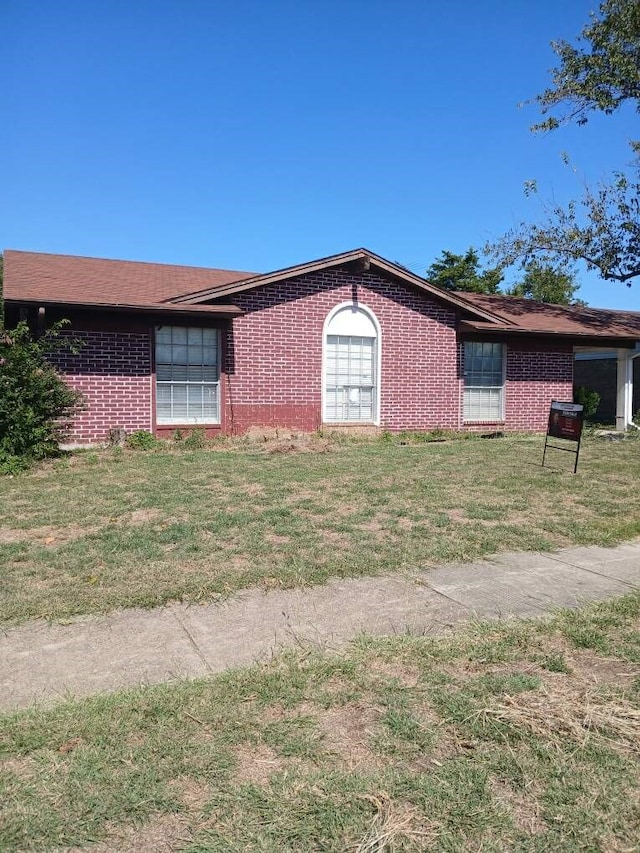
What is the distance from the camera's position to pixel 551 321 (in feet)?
58.9

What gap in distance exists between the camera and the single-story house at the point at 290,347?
40.4 feet

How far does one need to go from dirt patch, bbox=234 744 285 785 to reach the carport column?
1850 cm

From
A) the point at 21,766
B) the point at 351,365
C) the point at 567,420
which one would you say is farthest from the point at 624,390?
the point at 21,766

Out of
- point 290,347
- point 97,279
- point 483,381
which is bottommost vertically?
point 483,381

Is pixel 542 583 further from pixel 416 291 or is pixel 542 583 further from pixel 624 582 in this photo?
pixel 416 291

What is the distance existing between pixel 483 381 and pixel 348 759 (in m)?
14.8

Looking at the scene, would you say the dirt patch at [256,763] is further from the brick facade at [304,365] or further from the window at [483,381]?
the window at [483,381]

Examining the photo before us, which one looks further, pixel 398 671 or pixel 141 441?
pixel 141 441

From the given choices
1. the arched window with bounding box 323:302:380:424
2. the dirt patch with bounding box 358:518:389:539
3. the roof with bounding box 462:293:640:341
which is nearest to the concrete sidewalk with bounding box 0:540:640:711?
the dirt patch with bounding box 358:518:389:539

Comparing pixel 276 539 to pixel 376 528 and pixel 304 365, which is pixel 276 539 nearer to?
pixel 376 528

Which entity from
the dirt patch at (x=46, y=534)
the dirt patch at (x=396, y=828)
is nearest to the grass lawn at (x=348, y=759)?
the dirt patch at (x=396, y=828)

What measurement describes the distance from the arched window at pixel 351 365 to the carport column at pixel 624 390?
8.40 metres

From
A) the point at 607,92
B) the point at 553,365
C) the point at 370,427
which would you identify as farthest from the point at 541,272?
the point at 370,427

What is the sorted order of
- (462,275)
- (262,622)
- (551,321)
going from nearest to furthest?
(262,622)
(551,321)
(462,275)
